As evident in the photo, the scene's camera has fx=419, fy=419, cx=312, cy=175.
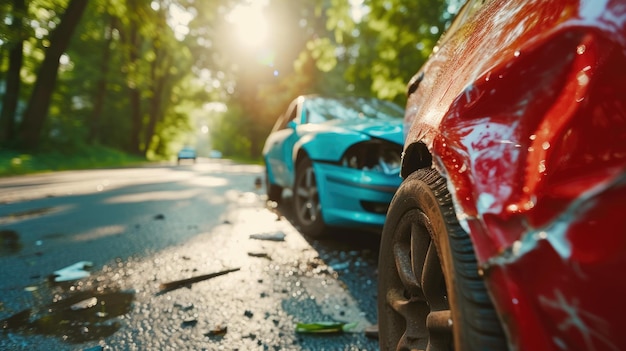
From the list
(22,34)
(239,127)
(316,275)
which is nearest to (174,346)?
(316,275)

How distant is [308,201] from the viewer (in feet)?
14.0

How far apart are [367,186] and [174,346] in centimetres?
183

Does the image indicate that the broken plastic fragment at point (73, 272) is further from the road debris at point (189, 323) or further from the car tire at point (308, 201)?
the car tire at point (308, 201)

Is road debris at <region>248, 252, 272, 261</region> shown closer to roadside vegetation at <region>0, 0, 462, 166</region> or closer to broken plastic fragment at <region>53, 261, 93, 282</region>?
broken plastic fragment at <region>53, 261, 93, 282</region>

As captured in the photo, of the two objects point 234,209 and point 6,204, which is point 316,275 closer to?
point 234,209

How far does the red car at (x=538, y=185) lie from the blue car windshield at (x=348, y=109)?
3.43 metres

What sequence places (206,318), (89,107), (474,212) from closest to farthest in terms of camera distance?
(474,212) < (206,318) < (89,107)

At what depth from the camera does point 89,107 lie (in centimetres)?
3406

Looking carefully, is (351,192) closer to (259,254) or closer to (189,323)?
(259,254)

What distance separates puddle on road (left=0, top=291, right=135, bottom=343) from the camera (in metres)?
2.01

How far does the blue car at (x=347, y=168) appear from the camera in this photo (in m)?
3.26

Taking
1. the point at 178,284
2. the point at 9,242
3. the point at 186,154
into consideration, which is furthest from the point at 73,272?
the point at 186,154

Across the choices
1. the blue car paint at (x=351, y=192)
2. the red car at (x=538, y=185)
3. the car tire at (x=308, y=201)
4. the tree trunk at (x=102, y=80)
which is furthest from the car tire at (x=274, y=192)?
the tree trunk at (x=102, y=80)

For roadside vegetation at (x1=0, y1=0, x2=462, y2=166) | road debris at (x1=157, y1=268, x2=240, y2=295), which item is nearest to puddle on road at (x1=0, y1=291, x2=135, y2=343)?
road debris at (x1=157, y1=268, x2=240, y2=295)
